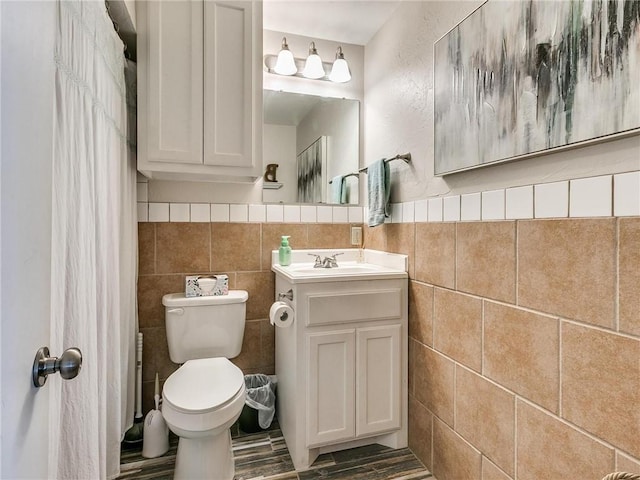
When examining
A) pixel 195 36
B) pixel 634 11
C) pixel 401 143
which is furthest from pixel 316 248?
pixel 634 11

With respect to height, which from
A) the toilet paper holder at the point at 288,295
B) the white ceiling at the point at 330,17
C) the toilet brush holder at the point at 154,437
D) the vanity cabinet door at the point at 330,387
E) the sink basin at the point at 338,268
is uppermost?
the white ceiling at the point at 330,17

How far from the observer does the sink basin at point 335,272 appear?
1.62 meters

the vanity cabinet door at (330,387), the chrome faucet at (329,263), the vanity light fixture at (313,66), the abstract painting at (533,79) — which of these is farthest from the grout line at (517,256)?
the vanity light fixture at (313,66)

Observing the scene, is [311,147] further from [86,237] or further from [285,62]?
[86,237]

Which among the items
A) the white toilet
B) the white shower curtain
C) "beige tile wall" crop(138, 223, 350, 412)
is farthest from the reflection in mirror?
the white shower curtain

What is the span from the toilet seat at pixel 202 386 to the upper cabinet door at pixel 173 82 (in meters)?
1.03

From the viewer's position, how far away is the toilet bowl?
Result: 4.44ft

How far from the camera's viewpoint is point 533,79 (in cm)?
109

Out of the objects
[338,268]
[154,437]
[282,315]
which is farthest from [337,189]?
[154,437]

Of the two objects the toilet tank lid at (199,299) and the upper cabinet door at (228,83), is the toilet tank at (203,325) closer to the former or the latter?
the toilet tank lid at (199,299)

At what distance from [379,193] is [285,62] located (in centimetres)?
100

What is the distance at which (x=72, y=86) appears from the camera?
103 cm

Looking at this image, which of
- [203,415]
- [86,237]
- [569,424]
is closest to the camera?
[569,424]

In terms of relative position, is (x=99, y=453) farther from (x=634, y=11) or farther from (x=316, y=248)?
(x=634, y=11)
